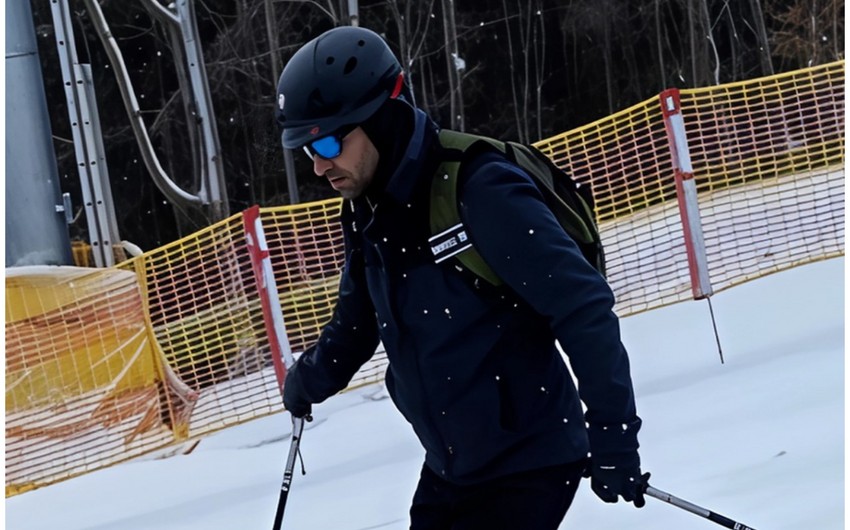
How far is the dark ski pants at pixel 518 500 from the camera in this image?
1.90 meters

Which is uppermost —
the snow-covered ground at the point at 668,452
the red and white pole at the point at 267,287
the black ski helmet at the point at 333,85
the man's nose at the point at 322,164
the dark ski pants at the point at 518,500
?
the black ski helmet at the point at 333,85

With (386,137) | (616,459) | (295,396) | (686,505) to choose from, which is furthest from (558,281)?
(295,396)

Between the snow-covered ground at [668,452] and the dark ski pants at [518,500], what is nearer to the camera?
the dark ski pants at [518,500]

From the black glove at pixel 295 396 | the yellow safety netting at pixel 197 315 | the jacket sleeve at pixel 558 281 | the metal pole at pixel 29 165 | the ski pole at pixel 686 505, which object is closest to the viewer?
the jacket sleeve at pixel 558 281

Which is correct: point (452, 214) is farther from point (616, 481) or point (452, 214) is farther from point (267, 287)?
point (267, 287)

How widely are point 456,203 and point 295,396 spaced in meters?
0.83

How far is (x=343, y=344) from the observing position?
91.9 inches

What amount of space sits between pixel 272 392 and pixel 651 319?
7.18ft

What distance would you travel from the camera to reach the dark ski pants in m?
1.90

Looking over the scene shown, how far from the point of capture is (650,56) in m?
12.3

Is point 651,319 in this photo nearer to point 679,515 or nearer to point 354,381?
point 354,381

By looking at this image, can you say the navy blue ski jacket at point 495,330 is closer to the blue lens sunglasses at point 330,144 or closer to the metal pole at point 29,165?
the blue lens sunglasses at point 330,144

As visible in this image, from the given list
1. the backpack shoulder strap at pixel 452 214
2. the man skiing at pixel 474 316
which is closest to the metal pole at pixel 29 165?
the man skiing at pixel 474 316

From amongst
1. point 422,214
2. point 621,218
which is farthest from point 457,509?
point 621,218
